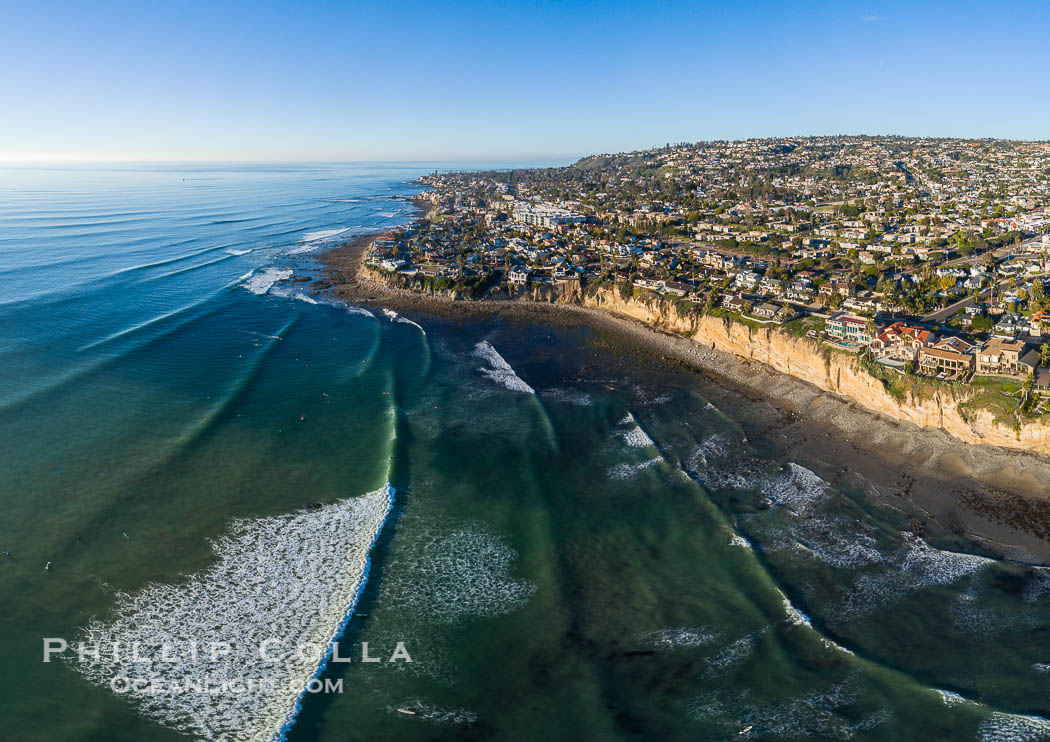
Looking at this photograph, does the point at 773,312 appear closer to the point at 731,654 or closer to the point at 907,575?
the point at 907,575

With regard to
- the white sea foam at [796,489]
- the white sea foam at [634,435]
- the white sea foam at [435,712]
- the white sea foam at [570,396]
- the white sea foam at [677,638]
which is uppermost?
the white sea foam at [570,396]

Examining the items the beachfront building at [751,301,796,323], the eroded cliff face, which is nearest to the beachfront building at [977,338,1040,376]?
the eroded cliff face

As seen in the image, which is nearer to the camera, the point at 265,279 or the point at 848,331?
the point at 848,331

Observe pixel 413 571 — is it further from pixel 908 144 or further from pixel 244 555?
pixel 908 144

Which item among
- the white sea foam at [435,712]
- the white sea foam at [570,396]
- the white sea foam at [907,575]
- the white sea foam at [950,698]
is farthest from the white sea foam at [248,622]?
the white sea foam at [950,698]

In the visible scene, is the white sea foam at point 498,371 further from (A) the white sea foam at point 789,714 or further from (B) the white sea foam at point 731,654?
(A) the white sea foam at point 789,714

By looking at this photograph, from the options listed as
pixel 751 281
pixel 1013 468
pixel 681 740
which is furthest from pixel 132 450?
pixel 751 281

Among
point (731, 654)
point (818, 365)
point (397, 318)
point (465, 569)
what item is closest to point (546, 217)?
point (397, 318)
